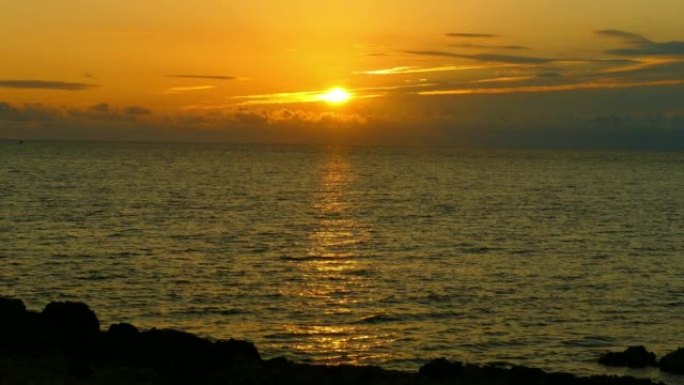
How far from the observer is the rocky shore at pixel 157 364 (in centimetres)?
2388

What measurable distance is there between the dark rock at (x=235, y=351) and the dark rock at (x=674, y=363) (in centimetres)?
1398

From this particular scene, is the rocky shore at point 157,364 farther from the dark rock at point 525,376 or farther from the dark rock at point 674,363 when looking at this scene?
the dark rock at point 674,363

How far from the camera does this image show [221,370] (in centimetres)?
2430

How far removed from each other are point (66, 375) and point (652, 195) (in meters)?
113

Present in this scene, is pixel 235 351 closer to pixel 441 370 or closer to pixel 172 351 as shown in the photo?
pixel 172 351

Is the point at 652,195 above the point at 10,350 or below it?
above

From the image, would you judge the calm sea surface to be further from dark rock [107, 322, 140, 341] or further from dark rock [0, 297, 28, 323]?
dark rock [0, 297, 28, 323]

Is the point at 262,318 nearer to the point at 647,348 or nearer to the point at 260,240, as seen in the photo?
the point at 647,348

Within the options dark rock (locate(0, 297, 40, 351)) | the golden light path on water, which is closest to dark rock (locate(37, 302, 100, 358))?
dark rock (locate(0, 297, 40, 351))

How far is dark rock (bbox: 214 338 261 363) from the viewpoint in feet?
83.6

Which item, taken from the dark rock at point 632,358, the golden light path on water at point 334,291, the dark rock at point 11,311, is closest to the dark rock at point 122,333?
the dark rock at point 11,311

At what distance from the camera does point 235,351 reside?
26.2m

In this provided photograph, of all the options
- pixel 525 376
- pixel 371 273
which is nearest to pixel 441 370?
pixel 525 376

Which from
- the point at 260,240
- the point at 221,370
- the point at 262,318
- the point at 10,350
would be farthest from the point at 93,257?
the point at 221,370
